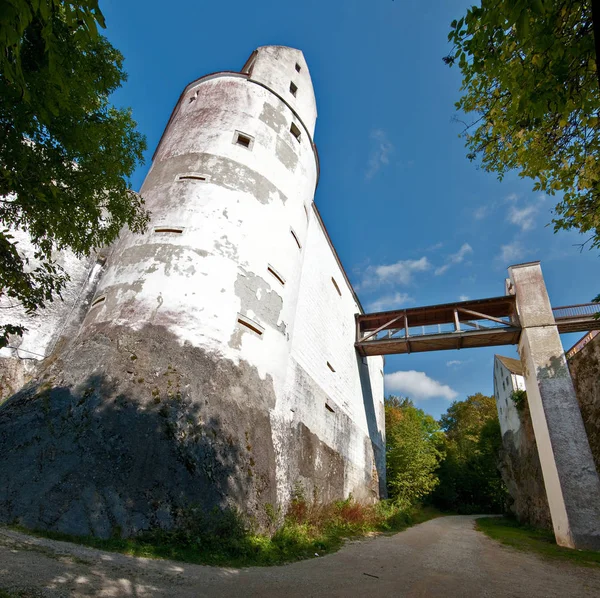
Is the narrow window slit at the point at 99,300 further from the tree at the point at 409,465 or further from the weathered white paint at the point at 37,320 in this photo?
the tree at the point at 409,465

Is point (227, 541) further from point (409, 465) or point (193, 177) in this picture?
point (409, 465)

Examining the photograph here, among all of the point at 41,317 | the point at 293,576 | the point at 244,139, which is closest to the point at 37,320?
the point at 41,317

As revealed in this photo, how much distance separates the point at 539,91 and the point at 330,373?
10971 mm

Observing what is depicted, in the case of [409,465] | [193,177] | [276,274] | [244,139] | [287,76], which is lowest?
[409,465]

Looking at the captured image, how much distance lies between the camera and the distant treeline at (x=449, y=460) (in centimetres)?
1852

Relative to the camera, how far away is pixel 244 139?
1120 centimetres

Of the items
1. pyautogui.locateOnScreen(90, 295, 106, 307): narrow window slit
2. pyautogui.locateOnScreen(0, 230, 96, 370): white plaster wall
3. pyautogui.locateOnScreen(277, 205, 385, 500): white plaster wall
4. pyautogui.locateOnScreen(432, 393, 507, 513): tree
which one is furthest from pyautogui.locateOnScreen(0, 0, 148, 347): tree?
pyautogui.locateOnScreen(432, 393, 507, 513): tree

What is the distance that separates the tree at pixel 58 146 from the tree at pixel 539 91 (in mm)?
3458

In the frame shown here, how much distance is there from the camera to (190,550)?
16.2 ft

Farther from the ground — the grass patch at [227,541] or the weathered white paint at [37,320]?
the weathered white paint at [37,320]

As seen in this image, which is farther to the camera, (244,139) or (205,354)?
(244,139)

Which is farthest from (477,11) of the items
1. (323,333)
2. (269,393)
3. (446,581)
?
(323,333)

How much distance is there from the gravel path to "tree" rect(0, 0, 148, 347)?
2.13m

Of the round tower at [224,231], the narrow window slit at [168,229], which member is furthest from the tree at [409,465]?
the narrow window slit at [168,229]
